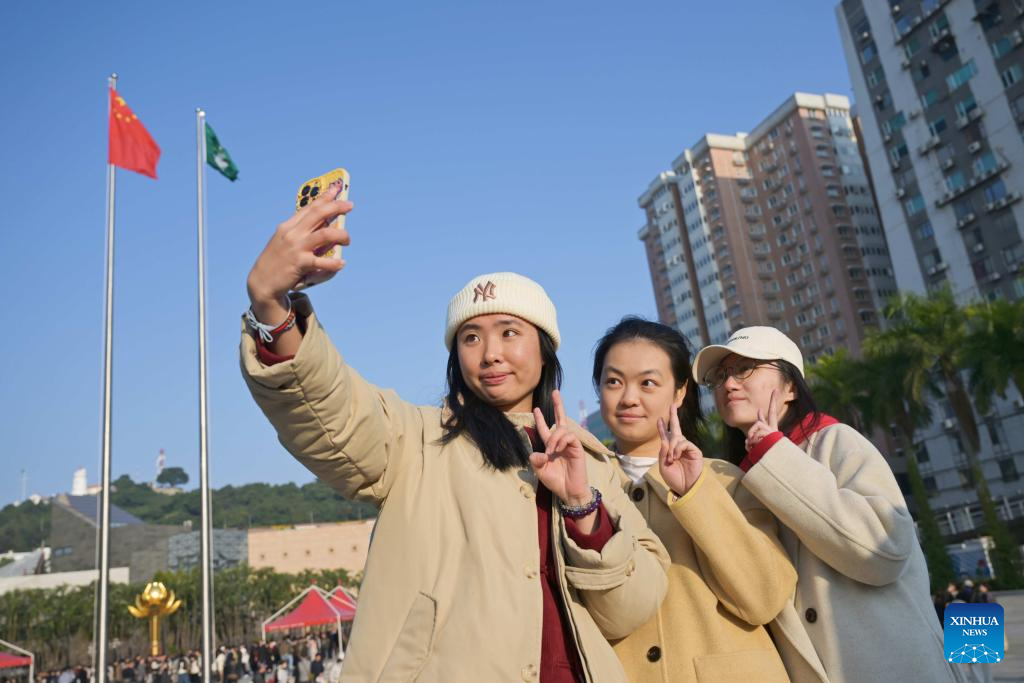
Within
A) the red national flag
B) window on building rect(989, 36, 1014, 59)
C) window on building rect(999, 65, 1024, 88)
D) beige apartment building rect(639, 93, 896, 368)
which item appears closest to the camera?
the red national flag

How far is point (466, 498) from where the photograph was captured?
88.1 inches

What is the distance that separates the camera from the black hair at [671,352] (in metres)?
3.37

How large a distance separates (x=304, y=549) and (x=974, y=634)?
73.4 metres

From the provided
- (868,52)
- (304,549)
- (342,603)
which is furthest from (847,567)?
(304,549)

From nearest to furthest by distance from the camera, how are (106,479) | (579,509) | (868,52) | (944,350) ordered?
(579,509) → (106,479) → (944,350) → (868,52)

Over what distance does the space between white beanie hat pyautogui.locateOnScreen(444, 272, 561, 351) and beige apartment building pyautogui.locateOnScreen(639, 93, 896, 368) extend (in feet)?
183

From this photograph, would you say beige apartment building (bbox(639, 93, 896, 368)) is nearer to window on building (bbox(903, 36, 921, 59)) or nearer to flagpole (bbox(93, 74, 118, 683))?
window on building (bbox(903, 36, 921, 59))

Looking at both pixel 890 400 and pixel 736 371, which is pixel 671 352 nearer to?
A: pixel 736 371

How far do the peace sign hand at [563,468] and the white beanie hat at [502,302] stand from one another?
1.64 ft

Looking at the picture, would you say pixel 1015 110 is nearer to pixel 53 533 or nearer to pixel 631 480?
pixel 631 480

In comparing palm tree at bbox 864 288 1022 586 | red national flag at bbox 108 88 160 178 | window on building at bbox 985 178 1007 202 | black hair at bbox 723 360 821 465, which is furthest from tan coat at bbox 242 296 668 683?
window on building at bbox 985 178 1007 202

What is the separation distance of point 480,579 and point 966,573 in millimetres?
32148

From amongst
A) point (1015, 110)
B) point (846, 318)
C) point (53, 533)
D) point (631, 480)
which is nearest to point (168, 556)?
point (53, 533)

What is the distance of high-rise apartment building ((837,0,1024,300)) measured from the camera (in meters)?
40.0
